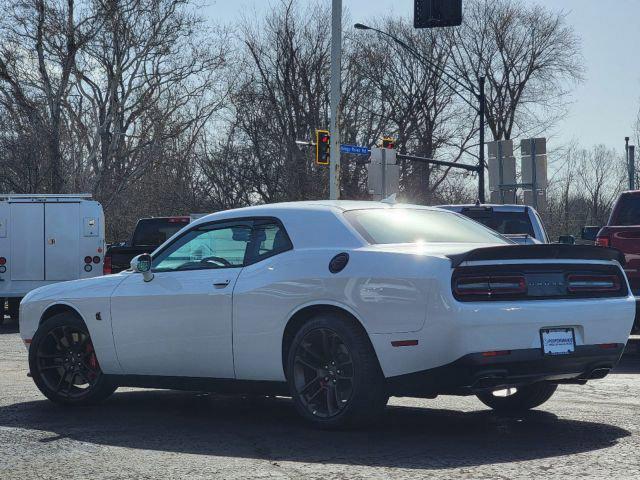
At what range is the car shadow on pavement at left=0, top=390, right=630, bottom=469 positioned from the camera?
6652 mm

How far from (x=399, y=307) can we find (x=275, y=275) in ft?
3.51

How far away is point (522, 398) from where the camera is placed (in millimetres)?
8492

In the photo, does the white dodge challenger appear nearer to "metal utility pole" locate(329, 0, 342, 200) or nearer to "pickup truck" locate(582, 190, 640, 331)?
"pickup truck" locate(582, 190, 640, 331)

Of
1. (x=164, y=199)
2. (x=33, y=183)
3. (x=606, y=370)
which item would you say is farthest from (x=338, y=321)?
(x=164, y=199)

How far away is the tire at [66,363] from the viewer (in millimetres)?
9156

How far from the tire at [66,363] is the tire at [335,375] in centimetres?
212

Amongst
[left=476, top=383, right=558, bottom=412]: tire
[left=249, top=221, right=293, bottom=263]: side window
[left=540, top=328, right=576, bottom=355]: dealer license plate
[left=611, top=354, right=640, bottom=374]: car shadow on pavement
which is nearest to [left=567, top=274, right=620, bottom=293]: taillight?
[left=540, top=328, right=576, bottom=355]: dealer license plate

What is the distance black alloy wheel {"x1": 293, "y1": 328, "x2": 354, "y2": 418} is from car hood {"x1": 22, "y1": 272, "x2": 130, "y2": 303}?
6.59ft

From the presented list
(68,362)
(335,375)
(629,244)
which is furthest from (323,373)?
(629,244)

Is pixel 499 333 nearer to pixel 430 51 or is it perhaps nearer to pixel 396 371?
pixel 396 371

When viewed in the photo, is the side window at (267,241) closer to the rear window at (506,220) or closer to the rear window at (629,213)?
the rear window at (629,213)

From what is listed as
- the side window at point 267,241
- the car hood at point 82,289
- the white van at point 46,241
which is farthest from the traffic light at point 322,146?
the side window at point 267,241

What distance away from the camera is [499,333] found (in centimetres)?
694

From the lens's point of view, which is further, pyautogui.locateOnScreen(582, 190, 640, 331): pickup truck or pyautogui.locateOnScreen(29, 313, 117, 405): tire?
pyautogui.locateOnScreen(582, 190, 640, 331): pickup truck
